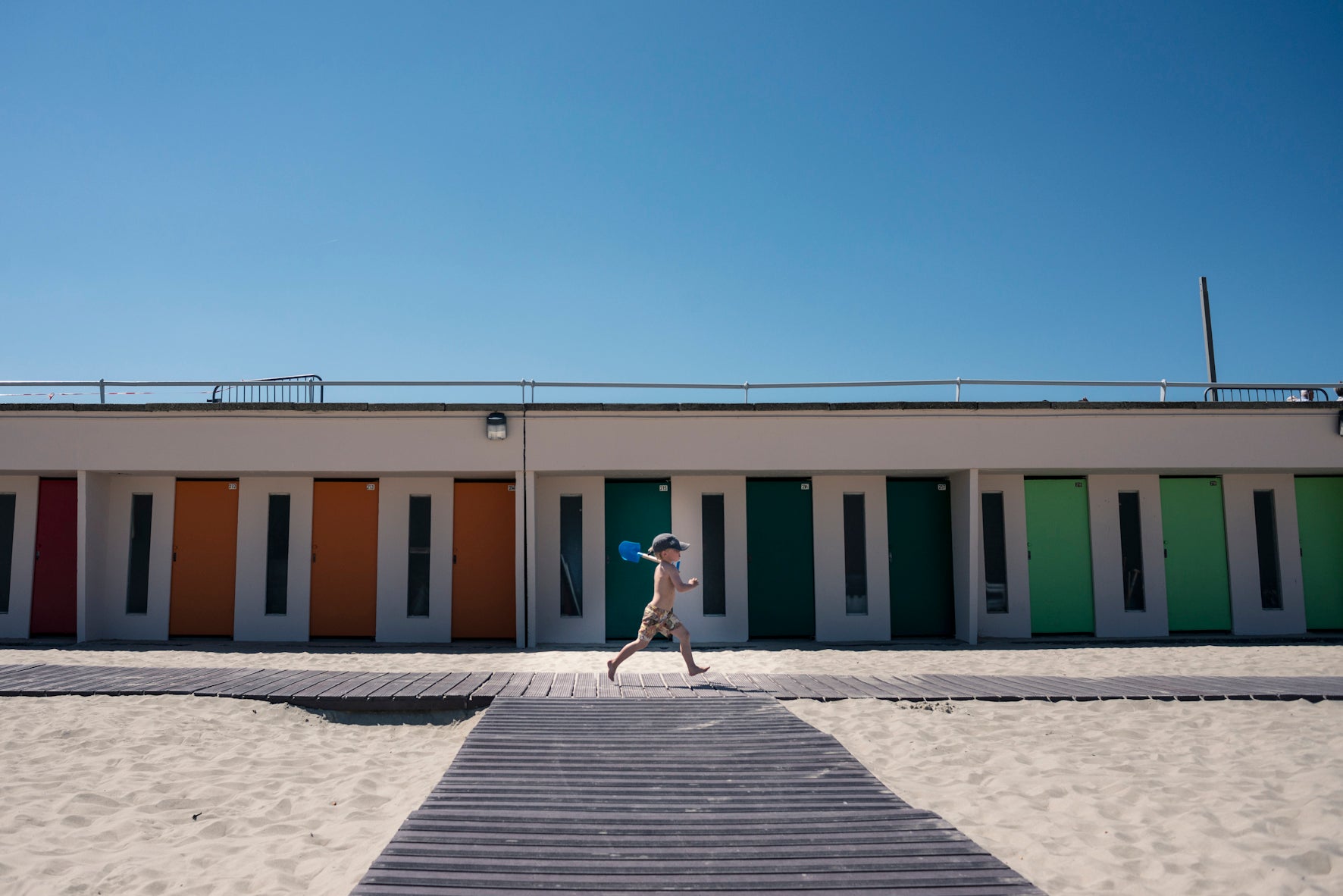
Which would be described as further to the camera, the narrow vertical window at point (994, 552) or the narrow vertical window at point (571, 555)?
the narrow vertical window at point (994, 552)

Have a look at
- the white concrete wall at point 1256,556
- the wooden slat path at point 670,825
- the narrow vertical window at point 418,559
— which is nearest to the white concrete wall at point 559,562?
the narrow vertical window at point 418,559

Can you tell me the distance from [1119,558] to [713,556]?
6.00 m

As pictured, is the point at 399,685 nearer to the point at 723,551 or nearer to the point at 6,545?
the point at 723,551

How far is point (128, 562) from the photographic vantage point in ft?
38.7

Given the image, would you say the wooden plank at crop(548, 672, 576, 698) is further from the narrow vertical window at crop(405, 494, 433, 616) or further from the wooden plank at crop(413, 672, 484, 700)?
the narrow vertical window at crop(405, 494, 433, 616)

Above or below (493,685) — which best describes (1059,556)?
A: above

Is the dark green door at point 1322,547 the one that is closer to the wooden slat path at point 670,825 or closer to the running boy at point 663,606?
the running boy at point 663,606

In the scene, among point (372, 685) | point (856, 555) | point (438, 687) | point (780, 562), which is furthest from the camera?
point (856, 555)

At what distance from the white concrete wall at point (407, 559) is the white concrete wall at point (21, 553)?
500 centimetres

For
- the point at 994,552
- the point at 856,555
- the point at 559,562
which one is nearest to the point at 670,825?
the point at 559,562

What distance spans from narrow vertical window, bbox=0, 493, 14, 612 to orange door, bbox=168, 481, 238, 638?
236cm

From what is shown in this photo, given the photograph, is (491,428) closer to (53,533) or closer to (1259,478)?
(53,533)

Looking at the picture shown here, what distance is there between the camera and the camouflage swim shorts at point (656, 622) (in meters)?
7.45

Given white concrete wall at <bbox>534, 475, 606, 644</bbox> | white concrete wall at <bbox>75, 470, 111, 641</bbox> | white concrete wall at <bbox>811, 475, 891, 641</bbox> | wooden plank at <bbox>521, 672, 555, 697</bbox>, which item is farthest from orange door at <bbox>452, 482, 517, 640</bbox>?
white concrete wall at <bbox>75, 470, 111, 641</bbox>
